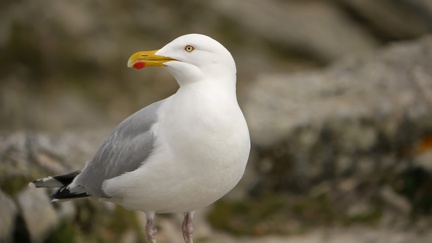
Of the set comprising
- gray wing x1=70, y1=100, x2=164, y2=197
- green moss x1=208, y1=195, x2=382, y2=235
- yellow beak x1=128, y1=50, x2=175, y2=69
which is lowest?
gray wing x1=70, y1=100, x2=164, y2=197

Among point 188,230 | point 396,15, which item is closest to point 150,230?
point 188,230

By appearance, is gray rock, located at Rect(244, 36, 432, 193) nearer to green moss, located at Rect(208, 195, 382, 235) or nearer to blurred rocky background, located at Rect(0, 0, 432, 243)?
blurred rocky background, located at Rect(0, 0, 432, 243)

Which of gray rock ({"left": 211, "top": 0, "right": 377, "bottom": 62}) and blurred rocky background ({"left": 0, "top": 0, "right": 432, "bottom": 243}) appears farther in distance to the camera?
gray rock ({"left": 211, "top": 0, "right": 377, "bottom": 62})

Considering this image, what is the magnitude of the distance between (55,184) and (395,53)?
6367 mm

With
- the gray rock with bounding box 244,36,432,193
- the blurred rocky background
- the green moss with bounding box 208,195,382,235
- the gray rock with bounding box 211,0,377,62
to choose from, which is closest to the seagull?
the blurred rocky background

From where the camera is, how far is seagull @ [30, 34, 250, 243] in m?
4.64

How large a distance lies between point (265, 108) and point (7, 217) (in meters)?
4.58

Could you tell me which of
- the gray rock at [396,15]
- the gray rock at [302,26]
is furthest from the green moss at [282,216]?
the gray rock at [396,15]

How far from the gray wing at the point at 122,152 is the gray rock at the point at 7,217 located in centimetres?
82

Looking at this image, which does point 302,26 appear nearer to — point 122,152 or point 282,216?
point 282,216

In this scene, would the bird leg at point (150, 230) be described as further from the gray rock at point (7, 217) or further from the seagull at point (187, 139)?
the gray rock at point (7, 217)

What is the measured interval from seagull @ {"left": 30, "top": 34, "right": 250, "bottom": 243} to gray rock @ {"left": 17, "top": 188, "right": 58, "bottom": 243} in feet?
4.27

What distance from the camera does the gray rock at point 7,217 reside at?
229 inches

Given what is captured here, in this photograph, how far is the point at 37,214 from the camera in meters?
6.14
